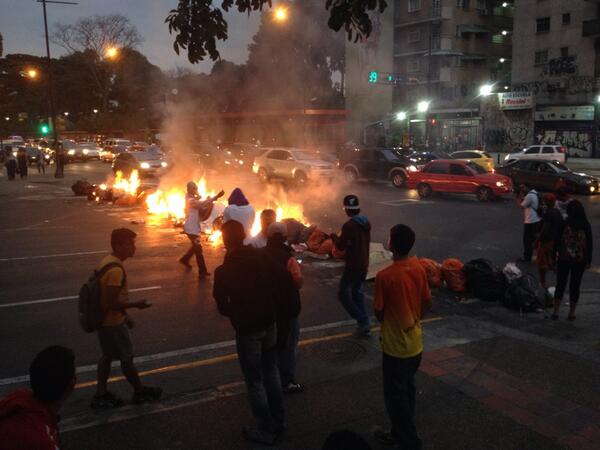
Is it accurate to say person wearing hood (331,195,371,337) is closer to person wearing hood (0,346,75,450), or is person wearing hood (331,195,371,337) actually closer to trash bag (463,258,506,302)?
trash bag (463,258,506,302)

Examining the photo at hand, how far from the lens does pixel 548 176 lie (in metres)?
20.1

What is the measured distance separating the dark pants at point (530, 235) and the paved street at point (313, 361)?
465 mm

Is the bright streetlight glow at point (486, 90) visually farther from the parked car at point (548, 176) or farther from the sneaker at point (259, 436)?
the sneaker at point (259, 436)

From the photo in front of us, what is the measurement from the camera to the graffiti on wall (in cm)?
3769

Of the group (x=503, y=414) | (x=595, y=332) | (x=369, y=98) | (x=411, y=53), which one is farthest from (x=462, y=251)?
(x=411, y=53)

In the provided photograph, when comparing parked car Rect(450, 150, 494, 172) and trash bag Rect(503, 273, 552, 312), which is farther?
parked car Rect(450, 150, 494, 172)

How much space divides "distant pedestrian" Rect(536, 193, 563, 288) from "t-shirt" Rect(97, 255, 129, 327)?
613 cm

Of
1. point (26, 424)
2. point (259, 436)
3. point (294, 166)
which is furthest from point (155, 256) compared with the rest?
point (294, 166)

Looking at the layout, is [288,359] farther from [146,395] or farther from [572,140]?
[572,140]

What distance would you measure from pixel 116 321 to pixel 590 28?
40.1m

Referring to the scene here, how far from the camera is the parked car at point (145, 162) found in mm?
27266

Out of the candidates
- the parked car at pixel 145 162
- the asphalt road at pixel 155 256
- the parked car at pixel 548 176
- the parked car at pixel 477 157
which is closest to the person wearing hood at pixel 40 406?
the asphalt road at pixel 155 256

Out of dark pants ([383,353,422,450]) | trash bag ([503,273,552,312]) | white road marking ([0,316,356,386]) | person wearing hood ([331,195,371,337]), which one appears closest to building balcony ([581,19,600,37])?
trash bag ([503,273,552,312])

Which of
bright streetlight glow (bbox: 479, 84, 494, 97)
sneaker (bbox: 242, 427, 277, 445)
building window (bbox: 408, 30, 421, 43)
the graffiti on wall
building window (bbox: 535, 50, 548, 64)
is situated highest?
building window (bbox: 408, 30, 421, 43)
